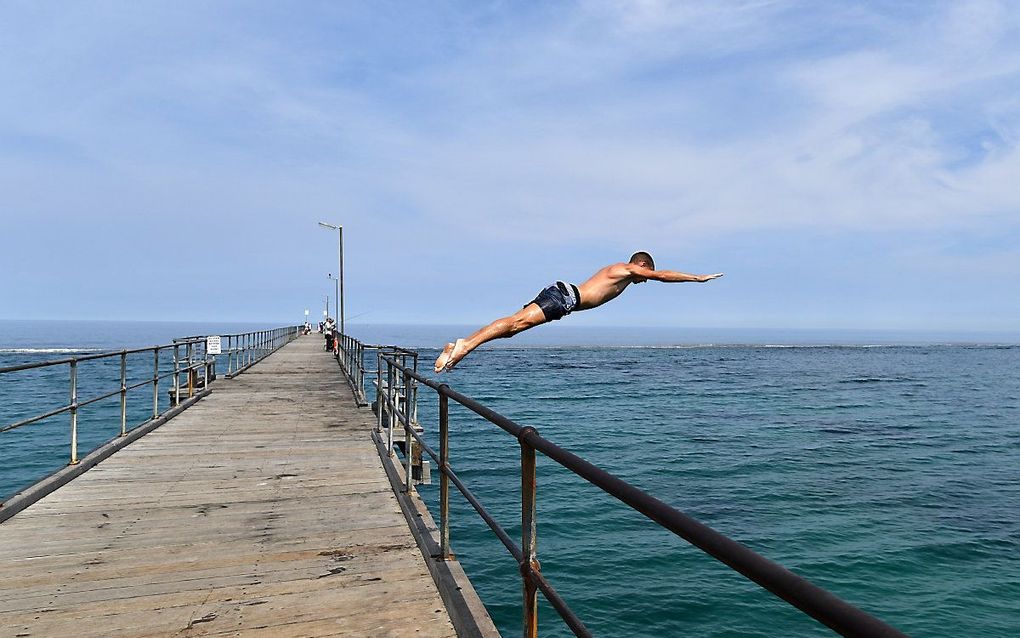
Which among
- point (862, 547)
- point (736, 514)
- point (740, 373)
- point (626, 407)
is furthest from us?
point (740, 373)

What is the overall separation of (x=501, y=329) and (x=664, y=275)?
1105 mm

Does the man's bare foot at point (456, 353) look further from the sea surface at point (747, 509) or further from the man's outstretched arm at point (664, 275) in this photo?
the sea surface at point (747, 509)

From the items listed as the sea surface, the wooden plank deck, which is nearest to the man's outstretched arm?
the wooden plank deck

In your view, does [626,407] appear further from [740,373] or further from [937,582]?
[740,373]

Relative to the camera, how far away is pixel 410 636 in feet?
11.5

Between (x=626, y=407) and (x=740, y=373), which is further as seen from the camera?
(x=740, y=373)

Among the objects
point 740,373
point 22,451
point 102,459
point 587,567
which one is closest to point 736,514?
point 587,567

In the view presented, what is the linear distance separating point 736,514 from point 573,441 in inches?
357

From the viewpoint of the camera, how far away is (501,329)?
418cm

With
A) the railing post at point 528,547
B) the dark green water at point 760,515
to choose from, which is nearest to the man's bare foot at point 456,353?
the railing post at point 528,547

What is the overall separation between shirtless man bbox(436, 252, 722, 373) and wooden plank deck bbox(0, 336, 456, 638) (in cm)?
181

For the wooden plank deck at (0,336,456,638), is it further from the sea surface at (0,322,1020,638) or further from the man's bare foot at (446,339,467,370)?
the sea surface at (0,322,1020,638)

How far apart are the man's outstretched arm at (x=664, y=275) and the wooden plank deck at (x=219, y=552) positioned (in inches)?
92.0

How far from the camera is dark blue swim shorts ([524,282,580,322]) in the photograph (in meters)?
3.98
